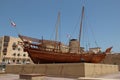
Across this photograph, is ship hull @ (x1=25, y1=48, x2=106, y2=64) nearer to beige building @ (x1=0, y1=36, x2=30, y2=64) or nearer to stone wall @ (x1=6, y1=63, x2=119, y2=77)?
stone wall @ (x1=6, y1=63, x2=119, y2=77)

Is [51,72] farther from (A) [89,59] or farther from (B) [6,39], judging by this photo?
(B) [6,39]

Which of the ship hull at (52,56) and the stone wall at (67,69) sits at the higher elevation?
the ship hull at (52,56)

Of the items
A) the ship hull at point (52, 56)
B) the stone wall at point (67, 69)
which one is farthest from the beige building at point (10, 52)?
the stone wall at point (67, 69)

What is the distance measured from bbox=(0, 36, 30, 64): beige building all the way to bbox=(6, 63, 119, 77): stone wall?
48.4 metres

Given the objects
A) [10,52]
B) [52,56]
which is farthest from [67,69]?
[10,52]

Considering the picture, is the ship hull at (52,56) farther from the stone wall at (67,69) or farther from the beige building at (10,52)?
the beige building at (10,52)

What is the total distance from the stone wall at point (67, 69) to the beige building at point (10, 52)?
159ft

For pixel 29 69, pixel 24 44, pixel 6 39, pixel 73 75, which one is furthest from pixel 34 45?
pixel 6 39

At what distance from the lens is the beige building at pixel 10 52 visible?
77875 millimetres

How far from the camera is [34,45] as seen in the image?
1280 inches

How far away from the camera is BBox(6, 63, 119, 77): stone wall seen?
23.5 metres

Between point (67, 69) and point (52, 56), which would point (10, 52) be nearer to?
point (52, 56)

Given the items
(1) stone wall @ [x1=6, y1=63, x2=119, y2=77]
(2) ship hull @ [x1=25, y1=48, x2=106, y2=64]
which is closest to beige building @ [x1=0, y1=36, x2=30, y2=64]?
(2) ship hull @ [x1=25, y1=48, x2=106, y2=64]

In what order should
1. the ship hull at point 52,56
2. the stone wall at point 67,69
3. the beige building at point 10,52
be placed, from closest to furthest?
the stone wall at point 67,69, the ship hull at point 52,56, the beige building at point 10,52
